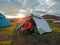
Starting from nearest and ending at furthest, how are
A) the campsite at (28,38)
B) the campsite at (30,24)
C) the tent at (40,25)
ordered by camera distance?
the campsite at (28,38) < the campsite at (30,24) < the tent at (40,25)

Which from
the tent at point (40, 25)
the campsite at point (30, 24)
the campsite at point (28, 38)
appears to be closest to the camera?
the campsite at point (28, 38)

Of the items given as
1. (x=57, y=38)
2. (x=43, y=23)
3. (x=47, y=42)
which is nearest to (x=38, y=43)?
(x=47, y=42)

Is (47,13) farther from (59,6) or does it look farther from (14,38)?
(14,38)

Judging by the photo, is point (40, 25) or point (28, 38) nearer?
point (28, 38)

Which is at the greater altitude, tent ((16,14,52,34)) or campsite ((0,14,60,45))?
tent ((16,14,52,34))

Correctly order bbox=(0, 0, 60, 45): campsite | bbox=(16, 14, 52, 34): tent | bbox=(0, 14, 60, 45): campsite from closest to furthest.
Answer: bbox=(0, 14, 60, 45): campsite < bbox=(0, 0, 60, 45): campsite < bbox=(16, 14, 52, 34): tent

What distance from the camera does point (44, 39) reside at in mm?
2830

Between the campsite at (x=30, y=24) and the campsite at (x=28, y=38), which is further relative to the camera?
the campsite at (x=30, y=24)

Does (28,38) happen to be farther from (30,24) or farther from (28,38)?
(30,24)

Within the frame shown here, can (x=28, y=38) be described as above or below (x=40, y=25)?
below

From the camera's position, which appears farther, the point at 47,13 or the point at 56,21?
the point at 47,13

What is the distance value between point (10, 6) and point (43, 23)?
1.53 meters

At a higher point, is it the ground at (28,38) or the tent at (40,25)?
the tent at (40,25)

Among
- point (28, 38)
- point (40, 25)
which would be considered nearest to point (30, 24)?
point (40, 25)
